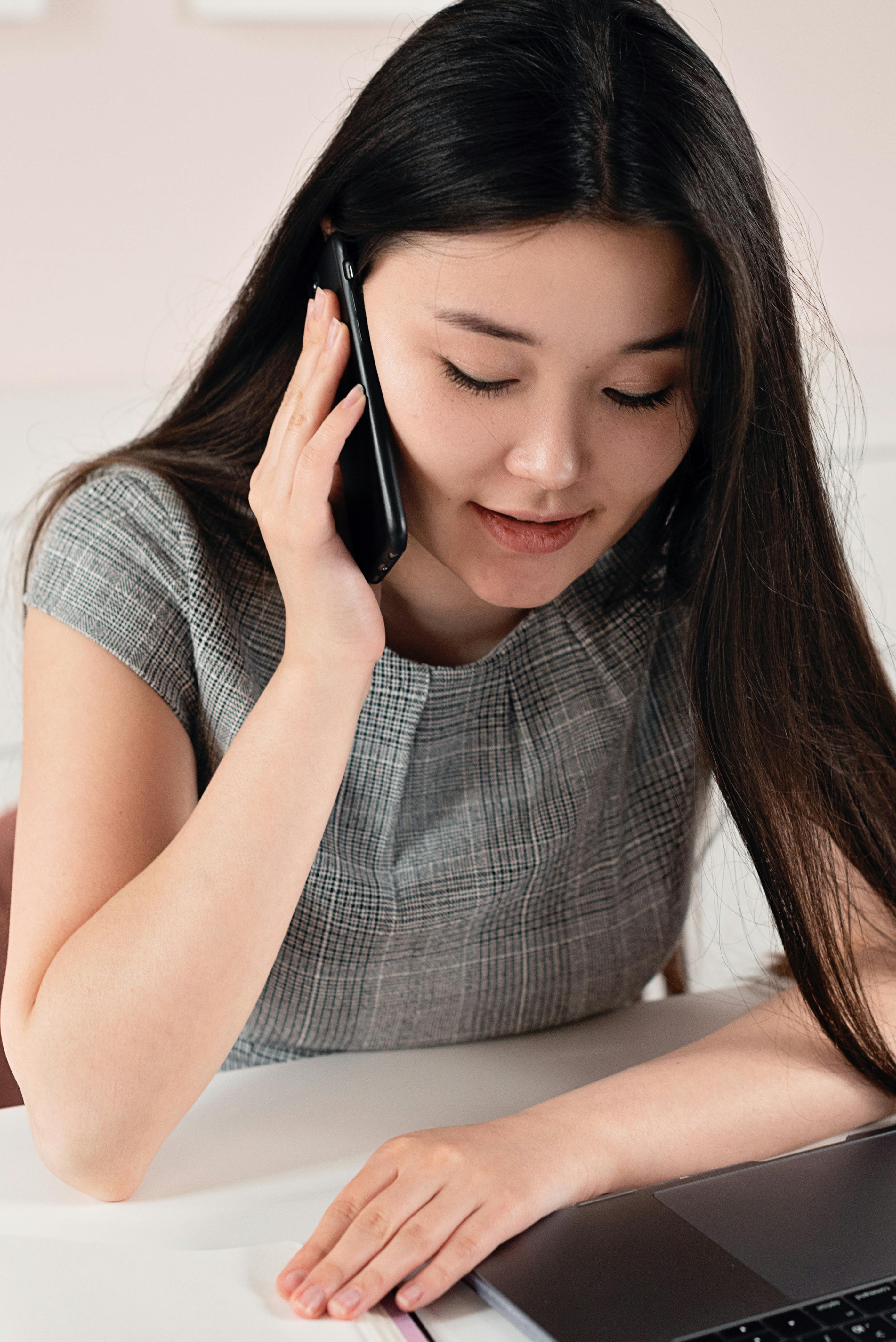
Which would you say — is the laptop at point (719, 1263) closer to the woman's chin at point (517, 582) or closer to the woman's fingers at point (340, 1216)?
the woman's fingers at point (340, 1216)

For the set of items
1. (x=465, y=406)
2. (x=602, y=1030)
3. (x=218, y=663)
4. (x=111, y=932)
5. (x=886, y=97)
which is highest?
(x=886, y=97)

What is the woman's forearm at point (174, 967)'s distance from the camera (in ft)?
2.28

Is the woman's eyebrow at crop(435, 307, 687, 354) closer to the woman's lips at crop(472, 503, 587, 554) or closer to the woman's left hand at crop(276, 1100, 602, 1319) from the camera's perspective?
the woman's lips at crop(472, 503, 587, 554)

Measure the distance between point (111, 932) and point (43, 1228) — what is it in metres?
0.16

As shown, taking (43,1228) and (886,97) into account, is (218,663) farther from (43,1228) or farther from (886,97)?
(886,97)

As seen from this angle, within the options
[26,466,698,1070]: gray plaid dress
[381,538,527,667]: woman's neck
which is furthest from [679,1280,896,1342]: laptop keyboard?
[381,538,527,667]: woman's neck

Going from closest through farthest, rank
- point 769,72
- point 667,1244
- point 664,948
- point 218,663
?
point 667,1244 < point 218,663 < point 664,948 < point 769,72

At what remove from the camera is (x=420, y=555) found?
957 millimetres

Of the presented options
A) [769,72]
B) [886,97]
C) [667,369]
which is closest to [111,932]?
[667,369]

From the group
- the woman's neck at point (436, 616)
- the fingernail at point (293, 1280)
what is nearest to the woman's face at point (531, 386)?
the woman's neck at point (436, 616)

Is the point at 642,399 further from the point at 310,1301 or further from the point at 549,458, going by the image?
the point at 310,1301

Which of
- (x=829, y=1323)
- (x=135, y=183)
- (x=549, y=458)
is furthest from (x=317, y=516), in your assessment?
(x=135, y=183)

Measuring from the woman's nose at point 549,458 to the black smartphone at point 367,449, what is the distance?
86 mm

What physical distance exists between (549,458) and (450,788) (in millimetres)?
331
